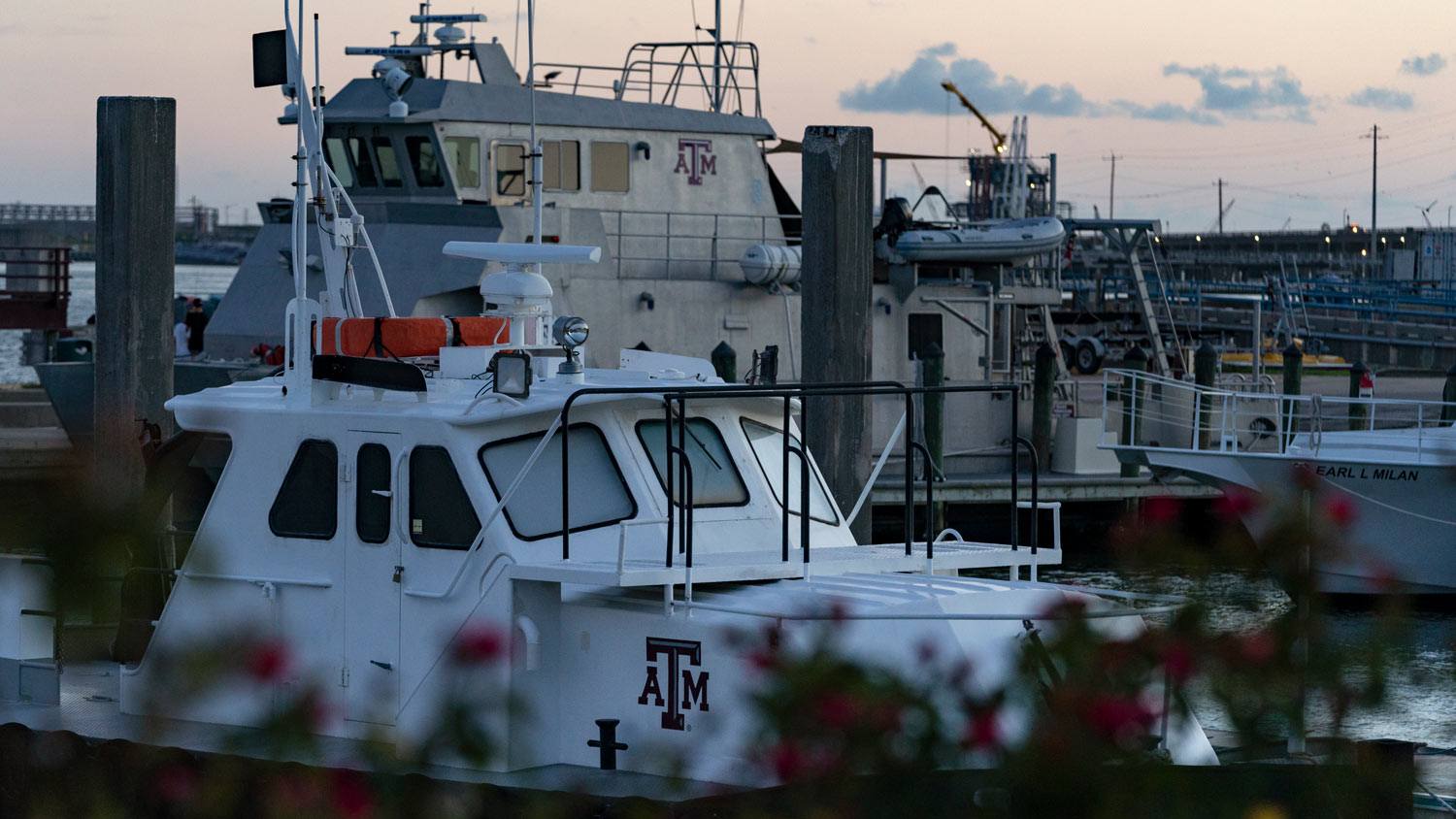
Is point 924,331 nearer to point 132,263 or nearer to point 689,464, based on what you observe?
point 132,263

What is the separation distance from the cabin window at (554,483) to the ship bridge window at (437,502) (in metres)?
0.15

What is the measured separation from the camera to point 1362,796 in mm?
3002

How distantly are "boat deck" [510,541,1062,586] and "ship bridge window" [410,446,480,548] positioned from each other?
406mm

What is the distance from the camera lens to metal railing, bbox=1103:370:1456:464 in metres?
19.8

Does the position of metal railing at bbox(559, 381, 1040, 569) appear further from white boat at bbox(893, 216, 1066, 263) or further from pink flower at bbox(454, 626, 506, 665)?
white boat at bbox(893, 216, 1066, 263)

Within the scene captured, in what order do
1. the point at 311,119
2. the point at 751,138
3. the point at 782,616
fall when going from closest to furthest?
the point at 782,616, the point at 311,119, the point at 751,138

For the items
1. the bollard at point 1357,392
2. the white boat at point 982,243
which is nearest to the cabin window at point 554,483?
the bollard at point 1357,392

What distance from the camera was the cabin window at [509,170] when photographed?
23.8 metres

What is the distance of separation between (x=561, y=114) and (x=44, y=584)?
A: 71.0ft

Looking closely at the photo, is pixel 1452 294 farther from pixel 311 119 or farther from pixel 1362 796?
pixel 1362 796

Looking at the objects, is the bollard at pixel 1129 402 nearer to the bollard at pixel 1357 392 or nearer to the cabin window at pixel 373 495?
the bollard at pixel 1357 392

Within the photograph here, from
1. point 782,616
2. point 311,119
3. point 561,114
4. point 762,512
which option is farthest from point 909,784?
point 561,114

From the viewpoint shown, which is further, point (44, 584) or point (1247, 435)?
point (1247, 435)

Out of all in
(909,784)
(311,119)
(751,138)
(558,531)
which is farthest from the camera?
(751,138)
